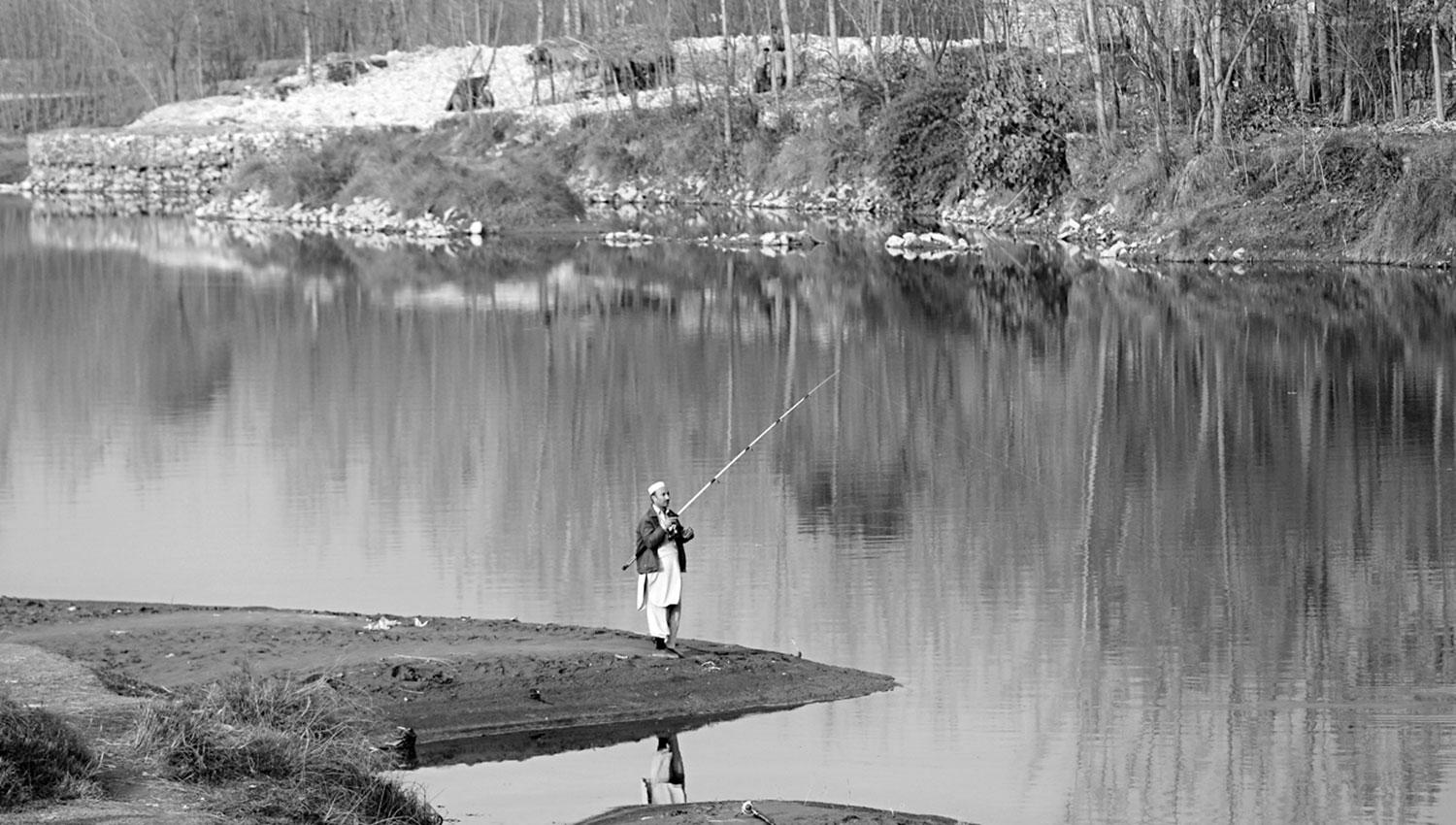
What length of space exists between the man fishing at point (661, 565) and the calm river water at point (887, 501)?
105 centimetres

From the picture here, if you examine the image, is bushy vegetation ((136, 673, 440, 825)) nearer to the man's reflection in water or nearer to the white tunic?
the man's reflection in water

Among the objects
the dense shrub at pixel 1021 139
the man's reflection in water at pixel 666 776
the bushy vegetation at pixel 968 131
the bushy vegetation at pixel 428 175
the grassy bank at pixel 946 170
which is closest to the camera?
the man's reflection in water at pixel 666 776

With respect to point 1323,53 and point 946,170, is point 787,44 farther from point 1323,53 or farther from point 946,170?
point 1323,53

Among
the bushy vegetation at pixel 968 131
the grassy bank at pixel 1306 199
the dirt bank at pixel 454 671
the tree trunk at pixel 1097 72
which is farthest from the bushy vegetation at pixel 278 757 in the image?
the bushy vegetation at pixel 968 131

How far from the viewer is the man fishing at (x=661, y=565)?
14.5m

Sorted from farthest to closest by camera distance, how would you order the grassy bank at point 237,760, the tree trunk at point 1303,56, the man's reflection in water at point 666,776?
the tree trunk at point 1303,56 < the man's reflection in water at point 666,776 < the grassy bank at point 237,760

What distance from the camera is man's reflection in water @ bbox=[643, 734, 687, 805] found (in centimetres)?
1282

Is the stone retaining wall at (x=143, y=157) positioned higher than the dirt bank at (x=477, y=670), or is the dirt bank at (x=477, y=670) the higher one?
the stone retaining wall at (x=143, y=157)

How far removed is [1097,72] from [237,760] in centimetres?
4372

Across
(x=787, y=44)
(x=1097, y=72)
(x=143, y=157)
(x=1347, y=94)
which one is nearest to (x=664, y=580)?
(x=1347, y=94)

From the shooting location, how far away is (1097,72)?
171 ft

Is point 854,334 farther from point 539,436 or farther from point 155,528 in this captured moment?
point 155,528

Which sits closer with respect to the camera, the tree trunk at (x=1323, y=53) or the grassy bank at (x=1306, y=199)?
the grassy bank at (x=1306, y=199)

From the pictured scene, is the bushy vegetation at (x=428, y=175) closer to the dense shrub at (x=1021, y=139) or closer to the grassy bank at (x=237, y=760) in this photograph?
the dense shrub at (x=1021, y=139)
